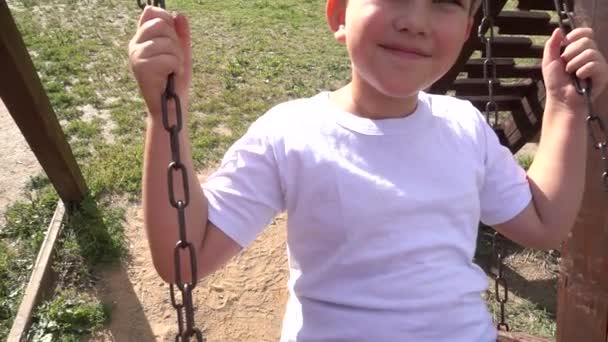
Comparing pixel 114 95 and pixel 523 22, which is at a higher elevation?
pixel 523 22

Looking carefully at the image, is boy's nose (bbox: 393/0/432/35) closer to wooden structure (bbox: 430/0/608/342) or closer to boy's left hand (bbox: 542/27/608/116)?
boy's left hand (bbox: 542/27/608/116)

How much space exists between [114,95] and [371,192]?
4.14 m

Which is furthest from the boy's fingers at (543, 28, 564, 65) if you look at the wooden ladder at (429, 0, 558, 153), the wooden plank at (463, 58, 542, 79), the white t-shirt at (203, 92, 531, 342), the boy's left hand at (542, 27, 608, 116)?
the wooden plank at (463, 58, 542, 79)

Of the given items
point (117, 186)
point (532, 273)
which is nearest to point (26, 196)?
point (117, 186)

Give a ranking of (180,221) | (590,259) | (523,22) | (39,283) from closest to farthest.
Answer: (180,221)
(590,259)
(523,22)
(39,283)

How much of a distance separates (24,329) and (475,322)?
213cm

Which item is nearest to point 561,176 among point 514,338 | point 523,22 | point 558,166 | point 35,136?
point 558,166

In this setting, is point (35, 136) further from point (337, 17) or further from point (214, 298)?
point (337, 17)

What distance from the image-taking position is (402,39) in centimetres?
132

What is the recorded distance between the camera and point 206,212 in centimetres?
129

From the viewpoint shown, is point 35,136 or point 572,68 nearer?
point 572,68

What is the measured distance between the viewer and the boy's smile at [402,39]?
1321 mm

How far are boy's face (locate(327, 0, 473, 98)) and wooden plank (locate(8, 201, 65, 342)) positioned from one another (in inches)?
85.1

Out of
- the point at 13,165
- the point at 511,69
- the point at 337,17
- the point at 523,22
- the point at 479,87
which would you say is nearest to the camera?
the point at 337,17
